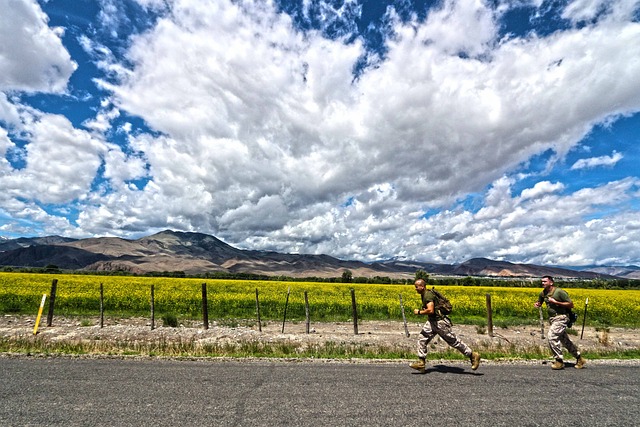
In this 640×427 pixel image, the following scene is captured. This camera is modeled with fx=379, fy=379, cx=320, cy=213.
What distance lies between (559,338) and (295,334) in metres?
11.5

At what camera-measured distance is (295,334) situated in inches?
734

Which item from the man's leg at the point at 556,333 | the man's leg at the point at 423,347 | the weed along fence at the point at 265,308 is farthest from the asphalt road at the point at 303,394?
the weed along fence at the point at 265,308

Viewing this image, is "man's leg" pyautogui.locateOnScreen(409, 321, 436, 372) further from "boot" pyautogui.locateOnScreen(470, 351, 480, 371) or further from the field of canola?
the field of canola

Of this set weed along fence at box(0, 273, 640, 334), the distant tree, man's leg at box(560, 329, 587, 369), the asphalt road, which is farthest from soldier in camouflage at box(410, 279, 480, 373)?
the distant tree

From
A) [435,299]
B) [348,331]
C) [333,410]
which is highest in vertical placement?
[435,299]

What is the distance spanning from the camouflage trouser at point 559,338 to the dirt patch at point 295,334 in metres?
3.59

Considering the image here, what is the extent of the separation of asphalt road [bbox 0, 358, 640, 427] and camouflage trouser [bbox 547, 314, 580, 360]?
55cm

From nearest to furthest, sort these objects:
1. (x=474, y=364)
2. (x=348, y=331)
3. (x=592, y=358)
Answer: (x=474, y=364), (x=592, y=358), (x=348, y=331)

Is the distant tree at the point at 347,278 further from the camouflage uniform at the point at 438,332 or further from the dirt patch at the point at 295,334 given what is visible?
the camouflage uniform at the point at 438,332

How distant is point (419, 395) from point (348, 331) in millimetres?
13549

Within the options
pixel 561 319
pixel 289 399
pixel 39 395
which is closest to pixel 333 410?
pixel 289 399

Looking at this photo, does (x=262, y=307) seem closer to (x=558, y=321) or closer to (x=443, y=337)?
(x=443, y=337)

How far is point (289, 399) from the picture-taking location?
6.99 m

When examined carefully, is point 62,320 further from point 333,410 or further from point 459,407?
point 459,407
